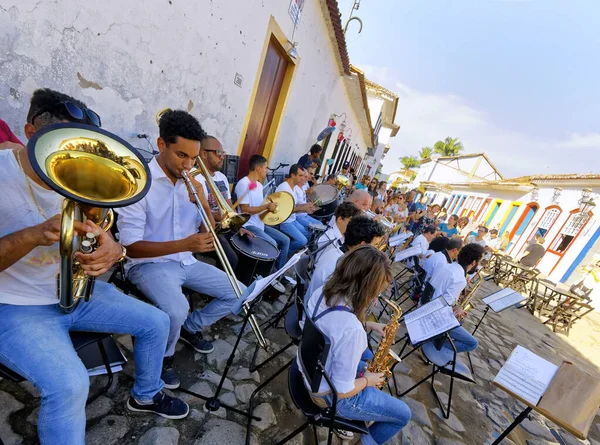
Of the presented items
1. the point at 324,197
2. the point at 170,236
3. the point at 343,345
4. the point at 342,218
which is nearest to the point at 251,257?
the point at 170,236

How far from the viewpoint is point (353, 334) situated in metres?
1.54

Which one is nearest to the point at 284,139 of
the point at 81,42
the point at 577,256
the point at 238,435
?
the point at 81,42

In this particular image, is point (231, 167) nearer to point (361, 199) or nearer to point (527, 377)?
point (361, 199)

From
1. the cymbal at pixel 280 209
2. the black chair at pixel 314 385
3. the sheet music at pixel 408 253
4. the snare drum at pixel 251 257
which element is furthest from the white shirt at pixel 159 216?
the sheet music at pixel 408 253

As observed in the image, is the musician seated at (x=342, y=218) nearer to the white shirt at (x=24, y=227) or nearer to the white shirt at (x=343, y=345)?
the white shirt at (x=343, y=345)

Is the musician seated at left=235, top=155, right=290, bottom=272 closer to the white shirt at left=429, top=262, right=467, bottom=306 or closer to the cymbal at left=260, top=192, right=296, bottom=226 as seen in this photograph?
the cymbal at left=260, top=192, right=296, bottom=226

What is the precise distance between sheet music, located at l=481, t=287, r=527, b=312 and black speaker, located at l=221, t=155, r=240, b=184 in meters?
4.35

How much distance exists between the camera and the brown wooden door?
5496 mm

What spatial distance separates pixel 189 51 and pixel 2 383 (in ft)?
11.1

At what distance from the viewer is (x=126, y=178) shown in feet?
4.51

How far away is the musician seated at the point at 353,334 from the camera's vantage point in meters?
1.57

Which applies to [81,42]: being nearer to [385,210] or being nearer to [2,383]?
[2,383]

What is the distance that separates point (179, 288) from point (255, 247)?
40.2 inches

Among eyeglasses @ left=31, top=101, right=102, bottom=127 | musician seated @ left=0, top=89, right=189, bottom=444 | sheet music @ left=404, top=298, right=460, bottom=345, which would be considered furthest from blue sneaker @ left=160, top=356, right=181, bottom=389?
sheet music @ left=404, top=298, right=460, bottom=345
